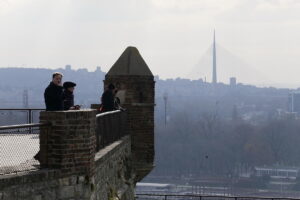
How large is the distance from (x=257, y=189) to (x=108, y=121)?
429ft

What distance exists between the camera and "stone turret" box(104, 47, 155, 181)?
1583 centimetres

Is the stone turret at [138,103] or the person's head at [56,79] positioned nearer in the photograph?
the person's head at [56,79]

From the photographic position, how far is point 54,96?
817 centimetres

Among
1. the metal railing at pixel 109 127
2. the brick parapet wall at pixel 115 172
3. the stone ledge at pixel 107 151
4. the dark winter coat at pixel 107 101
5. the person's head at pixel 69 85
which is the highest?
the person's head at pixel 69 85

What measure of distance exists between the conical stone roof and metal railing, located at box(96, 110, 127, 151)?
1.66 m

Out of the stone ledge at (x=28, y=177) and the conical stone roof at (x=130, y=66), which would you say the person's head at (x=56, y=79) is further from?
the conical stone roof at (x=130, y=66)

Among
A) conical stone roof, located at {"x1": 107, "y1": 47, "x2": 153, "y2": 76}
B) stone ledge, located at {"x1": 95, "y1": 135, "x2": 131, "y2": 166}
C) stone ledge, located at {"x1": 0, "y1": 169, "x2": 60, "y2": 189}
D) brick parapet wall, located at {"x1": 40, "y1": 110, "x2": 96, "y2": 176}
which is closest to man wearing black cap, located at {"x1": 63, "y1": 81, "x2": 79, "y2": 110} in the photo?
stone ledge, located at {"x1": 95, "y1": 135, "x2": 131, "y2": 166}

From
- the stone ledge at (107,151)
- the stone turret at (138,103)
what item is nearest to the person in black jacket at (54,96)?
the stone ledge at (107,151)

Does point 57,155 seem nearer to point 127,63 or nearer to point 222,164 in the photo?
point 127,63

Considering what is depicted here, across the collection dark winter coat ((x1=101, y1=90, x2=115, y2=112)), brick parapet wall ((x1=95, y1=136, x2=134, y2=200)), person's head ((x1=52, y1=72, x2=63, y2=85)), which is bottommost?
brick parapet wall ((x1=95, y1=136, x2=134, y2=200))

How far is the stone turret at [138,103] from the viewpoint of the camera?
1583cm

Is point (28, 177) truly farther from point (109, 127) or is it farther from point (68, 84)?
point (109, 127)

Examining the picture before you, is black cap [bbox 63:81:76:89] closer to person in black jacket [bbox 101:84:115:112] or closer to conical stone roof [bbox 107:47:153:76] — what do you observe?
person in black jacket [bbox 101:84:115:112]

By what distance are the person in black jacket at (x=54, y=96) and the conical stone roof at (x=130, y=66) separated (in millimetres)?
7729
